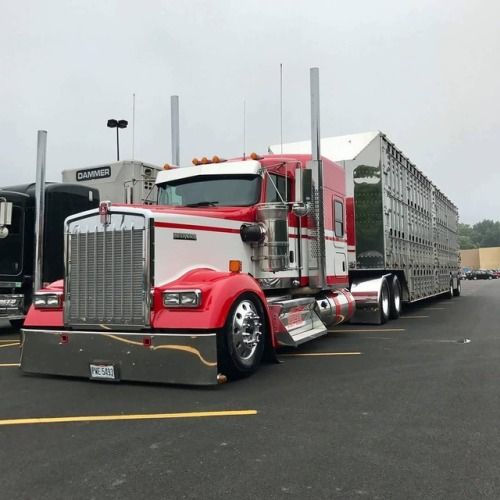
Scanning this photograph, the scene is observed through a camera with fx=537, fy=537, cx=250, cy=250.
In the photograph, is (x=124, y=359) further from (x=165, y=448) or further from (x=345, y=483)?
(x=345, y=483)

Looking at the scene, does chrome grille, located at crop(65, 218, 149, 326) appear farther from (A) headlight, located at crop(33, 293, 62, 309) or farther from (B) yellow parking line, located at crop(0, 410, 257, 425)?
(B) yellow parking line, located at crop(0, 410, 257, 425)

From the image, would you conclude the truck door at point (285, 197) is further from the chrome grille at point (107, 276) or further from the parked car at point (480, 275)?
the parked car at point (480, 275)

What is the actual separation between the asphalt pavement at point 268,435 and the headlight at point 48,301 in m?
0.84

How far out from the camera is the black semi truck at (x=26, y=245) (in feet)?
34.8

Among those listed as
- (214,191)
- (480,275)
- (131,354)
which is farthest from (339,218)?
(480,275)

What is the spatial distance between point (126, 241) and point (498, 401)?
159 inches

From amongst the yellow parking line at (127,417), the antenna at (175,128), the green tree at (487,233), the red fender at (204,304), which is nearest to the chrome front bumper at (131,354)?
the red fender at (204,304)

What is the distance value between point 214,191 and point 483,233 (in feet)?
616

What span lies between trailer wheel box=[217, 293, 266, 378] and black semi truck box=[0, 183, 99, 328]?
568 cm

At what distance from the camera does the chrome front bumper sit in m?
5.38

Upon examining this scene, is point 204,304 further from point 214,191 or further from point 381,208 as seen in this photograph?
point 381,208

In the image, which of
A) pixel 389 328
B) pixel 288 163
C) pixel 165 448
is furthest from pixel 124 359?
pixel 389 328

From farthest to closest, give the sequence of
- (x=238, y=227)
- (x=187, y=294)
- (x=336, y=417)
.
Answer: (x=238, y=227)
(x=187, y=294)
(x=336, y=417)

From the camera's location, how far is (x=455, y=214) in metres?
23.4
